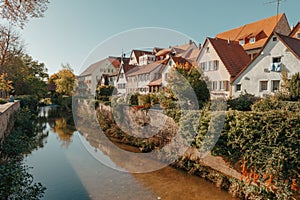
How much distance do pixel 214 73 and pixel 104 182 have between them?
16.9 meters

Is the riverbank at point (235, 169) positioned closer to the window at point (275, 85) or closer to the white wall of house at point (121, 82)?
the window at point (275, 85)

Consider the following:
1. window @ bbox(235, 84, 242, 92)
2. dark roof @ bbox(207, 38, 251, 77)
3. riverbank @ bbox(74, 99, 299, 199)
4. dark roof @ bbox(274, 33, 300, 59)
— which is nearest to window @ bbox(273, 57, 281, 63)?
dark roof @ bbox(274, 33, 300, 59)

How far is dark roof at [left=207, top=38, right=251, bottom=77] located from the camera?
20.8 metres

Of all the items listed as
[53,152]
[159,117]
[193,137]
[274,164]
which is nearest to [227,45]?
[159,117]

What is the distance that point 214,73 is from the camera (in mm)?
22156

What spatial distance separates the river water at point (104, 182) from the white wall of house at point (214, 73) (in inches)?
507

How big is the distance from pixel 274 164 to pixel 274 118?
5.18ft

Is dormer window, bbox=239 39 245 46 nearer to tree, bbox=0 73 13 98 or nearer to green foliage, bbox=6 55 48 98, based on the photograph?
tree, bbox=0 73 13 98

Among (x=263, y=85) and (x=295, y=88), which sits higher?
(x=263, y=85)

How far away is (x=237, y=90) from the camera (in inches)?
786

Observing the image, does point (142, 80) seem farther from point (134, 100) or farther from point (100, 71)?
point (100, 71)

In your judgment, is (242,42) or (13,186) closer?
(13,186)

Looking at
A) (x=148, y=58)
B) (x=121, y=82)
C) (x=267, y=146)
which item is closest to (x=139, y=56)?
(x=148, y=58)

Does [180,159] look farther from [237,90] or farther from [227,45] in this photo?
[227,45]
